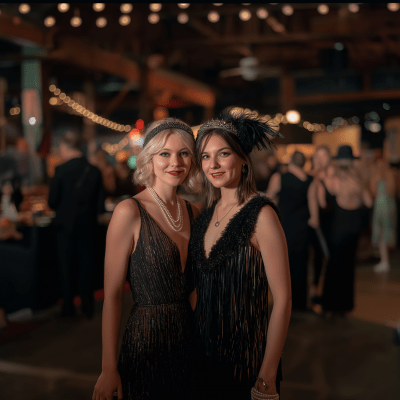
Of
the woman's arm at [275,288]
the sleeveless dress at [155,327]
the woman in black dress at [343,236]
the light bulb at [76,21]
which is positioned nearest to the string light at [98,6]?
the light bulb at [76,21]

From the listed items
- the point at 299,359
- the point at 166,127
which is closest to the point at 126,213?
the point at 166,127

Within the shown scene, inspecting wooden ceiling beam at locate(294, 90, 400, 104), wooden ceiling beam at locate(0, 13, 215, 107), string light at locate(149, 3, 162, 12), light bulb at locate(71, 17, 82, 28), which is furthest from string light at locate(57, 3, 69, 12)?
wooden ceiling beam at locate(294, 90, 400, 104)

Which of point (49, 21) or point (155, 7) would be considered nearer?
point (155, 7)

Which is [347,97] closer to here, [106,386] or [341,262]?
[341,262]

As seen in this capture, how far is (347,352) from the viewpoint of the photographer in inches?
141

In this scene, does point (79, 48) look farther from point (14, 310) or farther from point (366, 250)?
point (366, 250)

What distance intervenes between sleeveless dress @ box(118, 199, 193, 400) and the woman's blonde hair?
→ 120 millimetres

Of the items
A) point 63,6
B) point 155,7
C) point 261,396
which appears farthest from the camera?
point 155,7

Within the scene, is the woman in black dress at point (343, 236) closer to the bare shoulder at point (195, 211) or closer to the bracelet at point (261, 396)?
the bare shoulder at point (195, 211)

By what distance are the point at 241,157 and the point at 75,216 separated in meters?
2.95

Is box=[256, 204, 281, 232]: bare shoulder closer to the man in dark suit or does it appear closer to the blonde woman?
the blonde woman

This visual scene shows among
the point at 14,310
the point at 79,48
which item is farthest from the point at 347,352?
the point at 79,48

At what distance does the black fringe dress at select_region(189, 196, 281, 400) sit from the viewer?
153cm

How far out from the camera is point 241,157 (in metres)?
1.59
